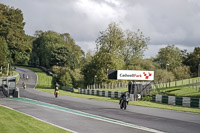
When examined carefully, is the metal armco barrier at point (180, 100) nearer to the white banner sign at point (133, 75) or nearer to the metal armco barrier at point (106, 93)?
the white banner sign at point (133, 75)

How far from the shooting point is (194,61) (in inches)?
3403

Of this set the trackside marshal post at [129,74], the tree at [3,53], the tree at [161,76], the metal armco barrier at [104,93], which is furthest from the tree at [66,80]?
the trackside marshal post at [129,74]

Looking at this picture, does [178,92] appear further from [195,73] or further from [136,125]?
[195,73]

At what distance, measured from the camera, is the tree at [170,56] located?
98.2 metres

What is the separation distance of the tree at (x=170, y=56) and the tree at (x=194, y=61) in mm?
8227

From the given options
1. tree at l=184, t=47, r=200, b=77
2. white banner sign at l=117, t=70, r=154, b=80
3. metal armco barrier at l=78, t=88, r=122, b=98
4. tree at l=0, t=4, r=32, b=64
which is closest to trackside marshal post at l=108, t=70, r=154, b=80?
white banner sign at l=117, t=70, r=154, b=80

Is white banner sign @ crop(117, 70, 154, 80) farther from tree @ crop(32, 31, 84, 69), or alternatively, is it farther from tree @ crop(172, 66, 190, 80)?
tree @ crop(32, 31, 84, 69)

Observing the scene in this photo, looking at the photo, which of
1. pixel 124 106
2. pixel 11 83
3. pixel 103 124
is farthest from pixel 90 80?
pixel 103 124

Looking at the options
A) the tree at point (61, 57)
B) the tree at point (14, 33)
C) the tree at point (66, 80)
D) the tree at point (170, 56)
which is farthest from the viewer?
the tree at point (61, 57)

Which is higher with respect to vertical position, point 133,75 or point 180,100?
point 133,75

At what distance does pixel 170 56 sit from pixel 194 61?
565 inches

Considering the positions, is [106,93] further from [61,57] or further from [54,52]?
[54,52]

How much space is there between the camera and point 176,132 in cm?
1536

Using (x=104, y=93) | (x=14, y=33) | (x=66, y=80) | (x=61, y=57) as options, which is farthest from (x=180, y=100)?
(x=61, y=57)
